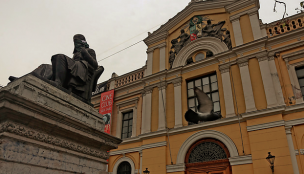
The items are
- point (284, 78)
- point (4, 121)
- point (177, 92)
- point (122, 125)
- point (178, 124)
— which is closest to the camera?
point (4, 121)

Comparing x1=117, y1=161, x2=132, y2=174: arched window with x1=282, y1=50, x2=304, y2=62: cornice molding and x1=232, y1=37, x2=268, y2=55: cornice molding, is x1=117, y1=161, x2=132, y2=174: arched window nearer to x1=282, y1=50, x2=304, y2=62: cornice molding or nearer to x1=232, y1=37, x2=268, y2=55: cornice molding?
x1=232, y1=37, x2=268, y2=55: cornice molding

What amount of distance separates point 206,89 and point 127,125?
5.37 meters

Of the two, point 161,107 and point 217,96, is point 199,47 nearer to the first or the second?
point 217,96

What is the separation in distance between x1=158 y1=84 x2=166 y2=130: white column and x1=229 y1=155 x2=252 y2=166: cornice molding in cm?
378

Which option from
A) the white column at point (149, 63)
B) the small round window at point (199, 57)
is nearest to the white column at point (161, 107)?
the white column at point (149, 63)

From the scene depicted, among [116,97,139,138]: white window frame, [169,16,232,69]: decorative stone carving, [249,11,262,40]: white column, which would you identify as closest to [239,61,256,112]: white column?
[249,11,262,40]: white column

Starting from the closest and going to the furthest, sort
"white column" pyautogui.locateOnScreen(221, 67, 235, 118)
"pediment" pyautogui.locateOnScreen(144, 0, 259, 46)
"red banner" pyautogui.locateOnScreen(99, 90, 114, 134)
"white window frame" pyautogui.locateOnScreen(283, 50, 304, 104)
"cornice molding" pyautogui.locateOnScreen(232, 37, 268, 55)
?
"white window frame" pyautogui.locateOnScreen(283, 50, 304, 104), "white column" pyautogui.locateOnScreen(221, 67, 235, 118), "cornice molding" pyautogui.locateOnScreen(232, 37, 268, 55), "pediment" pyautogui.locateOnScreen(144, 0, 259, 46), "red banner" pyautogui.locateOnScreen(99, 90, 114, 134)

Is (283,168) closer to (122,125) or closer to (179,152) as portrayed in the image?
(179,152)

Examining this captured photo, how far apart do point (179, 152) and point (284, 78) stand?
18.7ft

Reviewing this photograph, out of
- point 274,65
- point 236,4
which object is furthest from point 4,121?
point 236,4

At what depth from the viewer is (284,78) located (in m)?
10.2

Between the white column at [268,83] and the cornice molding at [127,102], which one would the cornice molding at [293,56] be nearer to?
the white column at [268,83]

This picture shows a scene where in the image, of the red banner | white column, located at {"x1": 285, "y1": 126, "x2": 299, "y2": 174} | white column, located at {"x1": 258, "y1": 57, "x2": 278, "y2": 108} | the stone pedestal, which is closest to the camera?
the stone pedestal

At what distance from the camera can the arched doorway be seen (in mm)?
9984
